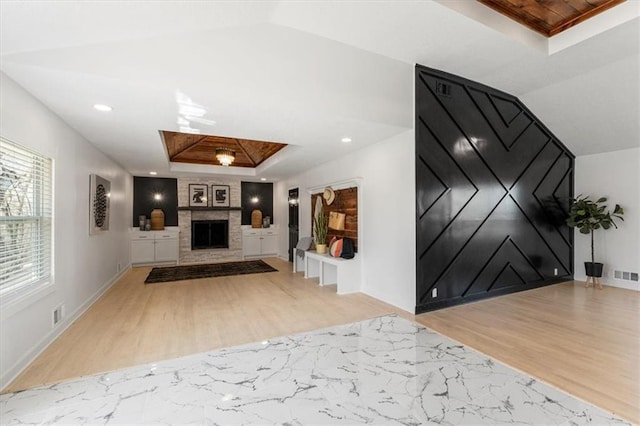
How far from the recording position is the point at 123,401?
6.71 feet

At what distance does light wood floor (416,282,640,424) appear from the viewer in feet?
7.32

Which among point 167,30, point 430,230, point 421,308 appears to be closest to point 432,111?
point 430,230

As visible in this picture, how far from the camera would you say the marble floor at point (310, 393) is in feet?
6.20

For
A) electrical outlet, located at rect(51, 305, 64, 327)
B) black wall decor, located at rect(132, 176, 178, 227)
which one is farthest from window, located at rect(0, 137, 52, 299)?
black wall decor, located at rect(132, 176, 178, 227)

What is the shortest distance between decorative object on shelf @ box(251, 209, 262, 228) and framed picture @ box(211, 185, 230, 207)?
0.81 m

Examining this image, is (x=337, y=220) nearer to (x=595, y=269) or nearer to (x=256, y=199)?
(x=256, y=199)

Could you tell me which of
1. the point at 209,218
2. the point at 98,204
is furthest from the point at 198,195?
the point at 98,204

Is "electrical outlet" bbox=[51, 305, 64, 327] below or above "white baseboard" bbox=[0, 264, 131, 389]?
above

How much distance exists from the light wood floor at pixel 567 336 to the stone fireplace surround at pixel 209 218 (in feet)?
21.1

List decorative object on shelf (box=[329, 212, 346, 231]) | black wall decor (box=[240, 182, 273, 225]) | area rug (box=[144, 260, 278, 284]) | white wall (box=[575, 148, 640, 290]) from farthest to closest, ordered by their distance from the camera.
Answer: black wall decor (box=[240, 182, 273, 225]) → area rug (box=[144, 260, 278, 284]) → decorative object on shelf (box=[329, 212, 346, 231]) → white wall (box=[575, 148, 640, 290])

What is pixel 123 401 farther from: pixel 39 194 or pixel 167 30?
pixel 167 30

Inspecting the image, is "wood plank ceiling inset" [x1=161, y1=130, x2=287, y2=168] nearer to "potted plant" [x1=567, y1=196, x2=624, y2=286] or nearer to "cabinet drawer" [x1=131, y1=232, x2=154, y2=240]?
"cabinet drawer" [x1=131, y1=232, x2=154, y2=240]

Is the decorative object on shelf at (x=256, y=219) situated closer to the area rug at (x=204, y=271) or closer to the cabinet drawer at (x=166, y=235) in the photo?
the area rug at (x=204, y=271)

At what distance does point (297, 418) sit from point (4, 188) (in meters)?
2.86
